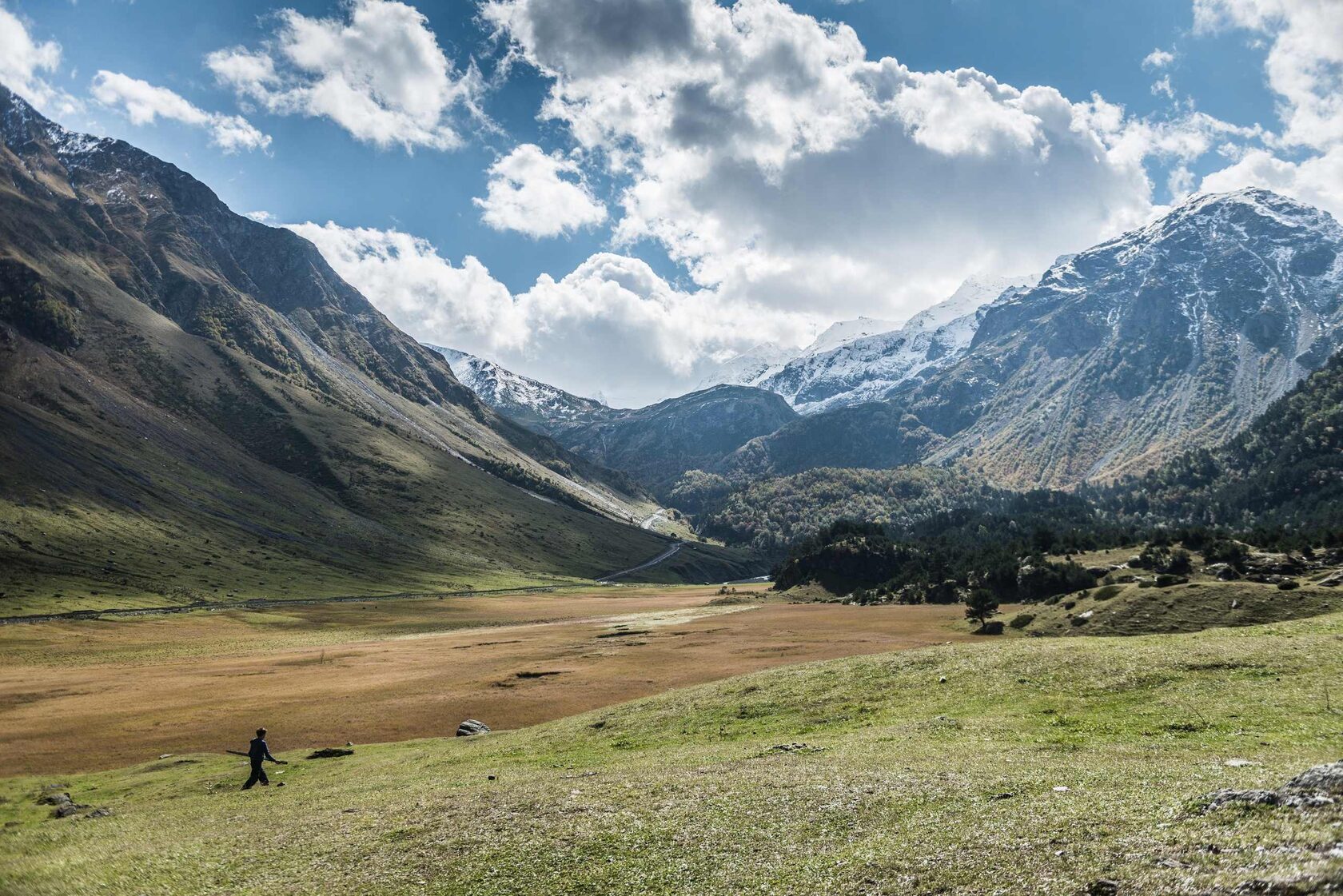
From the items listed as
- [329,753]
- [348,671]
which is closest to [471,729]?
[329,753]

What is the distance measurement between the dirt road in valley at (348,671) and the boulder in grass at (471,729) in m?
3.91

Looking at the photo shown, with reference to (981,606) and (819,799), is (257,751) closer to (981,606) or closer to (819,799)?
(819,799)

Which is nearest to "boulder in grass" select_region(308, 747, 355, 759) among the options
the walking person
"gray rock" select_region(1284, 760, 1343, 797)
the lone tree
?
the walking person

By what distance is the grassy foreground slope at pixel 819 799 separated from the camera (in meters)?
17.0

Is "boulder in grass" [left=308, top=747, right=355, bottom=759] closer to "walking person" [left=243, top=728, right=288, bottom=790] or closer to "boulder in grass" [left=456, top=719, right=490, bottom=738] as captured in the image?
"walking person" [left=243, top=728, right=288, bottom=790]

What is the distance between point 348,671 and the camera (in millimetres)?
95312

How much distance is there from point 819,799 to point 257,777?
111 ft

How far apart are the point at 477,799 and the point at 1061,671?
3363 centimetres

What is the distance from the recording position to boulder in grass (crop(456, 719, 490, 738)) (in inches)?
2157

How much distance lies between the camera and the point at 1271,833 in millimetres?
14391

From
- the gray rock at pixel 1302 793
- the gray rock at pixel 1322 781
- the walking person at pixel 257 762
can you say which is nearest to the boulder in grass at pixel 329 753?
the walking person at pixel 257 762

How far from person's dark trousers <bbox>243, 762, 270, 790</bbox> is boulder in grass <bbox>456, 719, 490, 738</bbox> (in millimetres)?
15721

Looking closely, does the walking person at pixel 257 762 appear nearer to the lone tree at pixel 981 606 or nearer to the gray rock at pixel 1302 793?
the gray rock at pixel 1302 793

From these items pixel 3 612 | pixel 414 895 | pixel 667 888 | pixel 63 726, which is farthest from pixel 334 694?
pixel 3 612
